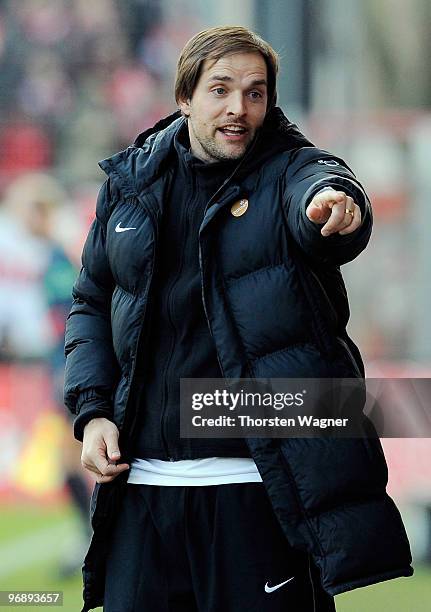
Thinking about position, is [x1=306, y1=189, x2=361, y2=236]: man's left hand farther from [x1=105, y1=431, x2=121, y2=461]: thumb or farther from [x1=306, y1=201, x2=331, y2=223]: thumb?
[x1=105, y1=431, x2=121, y2=461]: thumb

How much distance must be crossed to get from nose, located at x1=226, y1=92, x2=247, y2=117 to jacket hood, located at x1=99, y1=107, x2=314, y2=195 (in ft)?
0.20

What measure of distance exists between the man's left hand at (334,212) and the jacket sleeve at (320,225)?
25 millimetres

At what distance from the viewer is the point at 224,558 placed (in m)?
2.43

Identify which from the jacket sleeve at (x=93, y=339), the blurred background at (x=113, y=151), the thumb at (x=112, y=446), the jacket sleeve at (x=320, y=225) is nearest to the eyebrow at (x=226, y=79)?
the jacket sleeve at (x=320, y=225)

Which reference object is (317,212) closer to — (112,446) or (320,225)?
(320,225)

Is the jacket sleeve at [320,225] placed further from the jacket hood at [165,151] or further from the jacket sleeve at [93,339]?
the jacket sleeve at [93,339]

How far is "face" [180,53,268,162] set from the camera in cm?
245

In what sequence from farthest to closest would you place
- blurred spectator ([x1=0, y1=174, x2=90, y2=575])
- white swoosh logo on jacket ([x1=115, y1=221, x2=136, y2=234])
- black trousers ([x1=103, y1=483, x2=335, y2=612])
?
blurred spectator ([x1=0, y1=174, x2=90, y2=575])
white swoosh logo on jacket ([x1=115, y1=221, x2=136, y2=234])
black trousers ([x1=103, y1=483, x2=335, y2=612])

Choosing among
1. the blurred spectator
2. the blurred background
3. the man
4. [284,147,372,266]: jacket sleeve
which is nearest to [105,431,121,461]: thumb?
the man

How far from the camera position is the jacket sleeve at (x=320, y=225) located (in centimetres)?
223

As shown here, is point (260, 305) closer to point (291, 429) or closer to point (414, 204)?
point (291, 429)

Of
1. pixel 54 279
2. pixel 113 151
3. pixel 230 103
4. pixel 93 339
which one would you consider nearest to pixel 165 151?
pixel 230 103

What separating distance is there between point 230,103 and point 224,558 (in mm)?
839

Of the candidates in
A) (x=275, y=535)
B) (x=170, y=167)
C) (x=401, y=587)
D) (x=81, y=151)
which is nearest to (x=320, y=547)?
(x=275, y=535)
